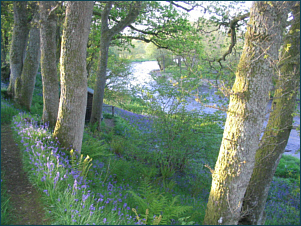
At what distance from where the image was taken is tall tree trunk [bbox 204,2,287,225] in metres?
4.03

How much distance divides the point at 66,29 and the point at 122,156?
17.4 ft

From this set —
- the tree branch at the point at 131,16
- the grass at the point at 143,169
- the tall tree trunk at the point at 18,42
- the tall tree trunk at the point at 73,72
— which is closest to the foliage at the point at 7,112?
the grass at the point at 143,169

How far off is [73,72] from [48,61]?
2.18 m

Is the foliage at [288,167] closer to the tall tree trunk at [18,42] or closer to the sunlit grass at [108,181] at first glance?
the sunlit grass at [108,181]

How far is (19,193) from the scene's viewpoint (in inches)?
172

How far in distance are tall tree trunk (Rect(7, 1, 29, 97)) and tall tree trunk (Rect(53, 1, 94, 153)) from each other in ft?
19.0

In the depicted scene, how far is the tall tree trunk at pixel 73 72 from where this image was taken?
20.6 ft

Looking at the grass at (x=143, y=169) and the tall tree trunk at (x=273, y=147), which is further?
the tall tree trunk at (x=273, y=147)

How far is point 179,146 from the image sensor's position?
8.32 m

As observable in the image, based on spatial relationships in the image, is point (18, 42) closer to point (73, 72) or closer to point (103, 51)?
point (103, 51)

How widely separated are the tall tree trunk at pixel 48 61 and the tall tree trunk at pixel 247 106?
5734 mm

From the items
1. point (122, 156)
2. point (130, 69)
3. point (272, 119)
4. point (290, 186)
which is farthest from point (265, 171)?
point (130, 69)

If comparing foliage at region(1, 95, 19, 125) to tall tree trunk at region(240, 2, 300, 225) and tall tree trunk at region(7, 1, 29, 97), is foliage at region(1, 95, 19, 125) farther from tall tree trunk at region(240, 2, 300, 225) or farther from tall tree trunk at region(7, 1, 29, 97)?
tall tree trunk at region(240, 2, 300, 225)

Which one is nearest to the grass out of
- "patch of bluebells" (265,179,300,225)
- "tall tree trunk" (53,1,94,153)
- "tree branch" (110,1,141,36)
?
"patch of bluebells" (265,179,300,225)
